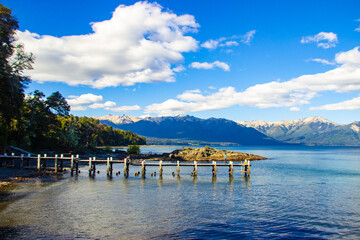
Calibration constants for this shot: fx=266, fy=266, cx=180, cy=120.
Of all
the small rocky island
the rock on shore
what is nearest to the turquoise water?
the small rocky island

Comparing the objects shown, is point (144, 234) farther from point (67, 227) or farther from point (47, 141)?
point (47, 141)

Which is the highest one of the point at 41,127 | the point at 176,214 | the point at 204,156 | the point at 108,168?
the point at 41,127

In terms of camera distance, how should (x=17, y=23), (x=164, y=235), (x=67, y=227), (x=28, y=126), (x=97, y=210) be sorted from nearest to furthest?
(x=164, y=235) → (x=67, y=227) → (x=97, y=210) → (x=17, y=23) → (x=28, y=126)

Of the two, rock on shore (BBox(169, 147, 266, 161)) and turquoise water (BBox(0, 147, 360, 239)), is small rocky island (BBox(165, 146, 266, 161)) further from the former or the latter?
turquoise water (BBox(0, 147, 360, 239))

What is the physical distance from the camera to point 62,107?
85188mm

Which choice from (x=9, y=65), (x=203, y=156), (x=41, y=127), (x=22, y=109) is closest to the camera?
(x=9, y=65)

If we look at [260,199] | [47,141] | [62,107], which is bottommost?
[260,199]

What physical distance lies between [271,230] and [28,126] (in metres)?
68.3

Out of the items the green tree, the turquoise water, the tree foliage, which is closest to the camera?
the turquoise water

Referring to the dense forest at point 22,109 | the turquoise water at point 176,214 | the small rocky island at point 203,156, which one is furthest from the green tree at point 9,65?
the small rocky island at point 203,156

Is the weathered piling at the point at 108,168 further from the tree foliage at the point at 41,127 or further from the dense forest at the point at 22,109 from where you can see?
the tree foliage at the point at 41,127

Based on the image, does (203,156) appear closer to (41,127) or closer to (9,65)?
(41,127)

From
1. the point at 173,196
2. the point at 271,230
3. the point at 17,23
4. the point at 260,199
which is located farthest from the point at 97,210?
the point at 17,23

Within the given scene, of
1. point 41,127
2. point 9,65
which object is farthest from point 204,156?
point 9,65
